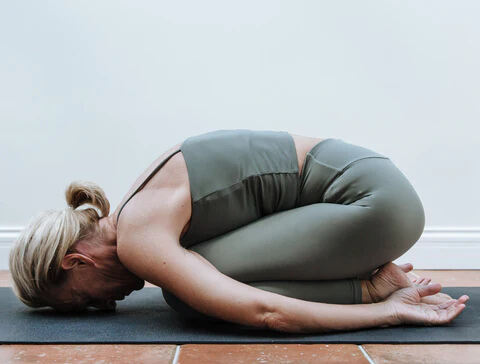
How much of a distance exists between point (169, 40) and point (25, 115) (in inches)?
31.9

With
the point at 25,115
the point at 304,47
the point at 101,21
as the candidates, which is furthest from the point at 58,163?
the point at 304,47

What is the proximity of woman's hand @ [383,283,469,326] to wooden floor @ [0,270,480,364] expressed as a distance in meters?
0.16

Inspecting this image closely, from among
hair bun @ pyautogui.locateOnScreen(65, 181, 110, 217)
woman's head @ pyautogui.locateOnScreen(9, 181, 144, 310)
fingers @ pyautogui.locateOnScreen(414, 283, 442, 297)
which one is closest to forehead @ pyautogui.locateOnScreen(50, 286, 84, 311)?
woman's head @ pyautogui.locateOnScreen(9, 181, 144, 310)

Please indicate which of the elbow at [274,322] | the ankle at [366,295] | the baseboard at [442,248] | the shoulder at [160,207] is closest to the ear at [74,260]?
the shoulder at [160,207]

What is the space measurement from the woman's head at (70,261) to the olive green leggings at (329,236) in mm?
227

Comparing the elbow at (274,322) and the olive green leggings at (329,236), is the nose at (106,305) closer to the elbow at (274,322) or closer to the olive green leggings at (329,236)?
the olive green leggings at (329,236)

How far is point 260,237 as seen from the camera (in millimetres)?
1544

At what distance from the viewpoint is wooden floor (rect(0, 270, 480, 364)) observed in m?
1.23

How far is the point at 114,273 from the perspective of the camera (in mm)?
1611

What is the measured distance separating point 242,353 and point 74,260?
571mm

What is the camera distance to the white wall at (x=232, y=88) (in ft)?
9.37

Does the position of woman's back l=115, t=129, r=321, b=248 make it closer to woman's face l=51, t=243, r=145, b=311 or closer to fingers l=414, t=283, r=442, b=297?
woman's face l=51, t=243, r=145, b=311

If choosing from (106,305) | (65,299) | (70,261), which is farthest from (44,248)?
(106,305)

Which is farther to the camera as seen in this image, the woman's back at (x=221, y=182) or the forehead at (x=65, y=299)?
the forehead at (x=65, y=299)
